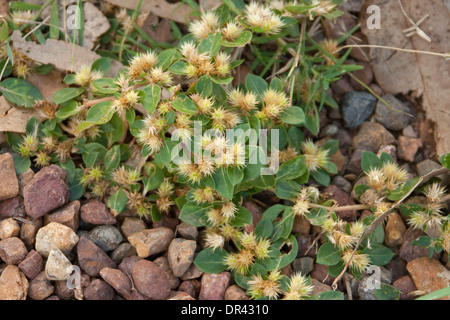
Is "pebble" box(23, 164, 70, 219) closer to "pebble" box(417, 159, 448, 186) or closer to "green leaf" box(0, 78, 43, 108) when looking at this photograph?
"green leaf" box(0, 78, 43, 108)

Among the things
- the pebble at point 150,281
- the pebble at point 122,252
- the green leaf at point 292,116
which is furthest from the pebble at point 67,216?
the green leaf at point 292,116


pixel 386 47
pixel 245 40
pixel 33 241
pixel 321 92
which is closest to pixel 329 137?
pixel 321 92

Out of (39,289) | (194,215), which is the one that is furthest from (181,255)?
(39,289)

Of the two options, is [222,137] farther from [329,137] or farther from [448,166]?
[448,166]

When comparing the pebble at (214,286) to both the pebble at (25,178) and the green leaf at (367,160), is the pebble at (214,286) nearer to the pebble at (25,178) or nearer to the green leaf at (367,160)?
the green leaf at (367,160)

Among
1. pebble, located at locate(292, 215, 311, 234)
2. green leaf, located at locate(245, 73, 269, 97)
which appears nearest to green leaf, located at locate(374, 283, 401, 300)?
pebble, located at locate(292, 215, 311, 234)
